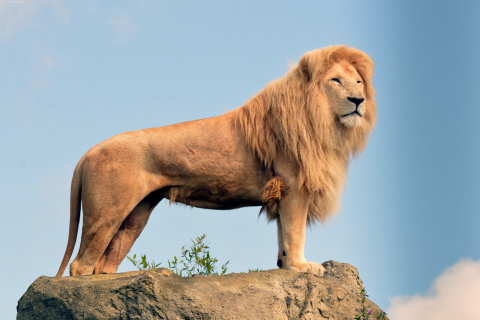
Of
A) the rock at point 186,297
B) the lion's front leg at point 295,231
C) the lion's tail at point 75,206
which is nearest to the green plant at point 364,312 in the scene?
the rock at point 186,297

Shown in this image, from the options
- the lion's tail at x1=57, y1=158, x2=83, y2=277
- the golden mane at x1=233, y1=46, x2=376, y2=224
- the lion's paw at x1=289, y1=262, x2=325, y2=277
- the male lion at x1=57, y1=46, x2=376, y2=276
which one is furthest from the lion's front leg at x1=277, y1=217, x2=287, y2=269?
the lion's tail at x1=57, y1=158, x2=83, y2=277

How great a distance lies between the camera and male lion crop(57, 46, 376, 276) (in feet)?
20.5

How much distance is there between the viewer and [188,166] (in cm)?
630

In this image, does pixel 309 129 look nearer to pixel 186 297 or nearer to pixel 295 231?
pixel 295 231

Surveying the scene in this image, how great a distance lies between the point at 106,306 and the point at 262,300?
129 centimetres

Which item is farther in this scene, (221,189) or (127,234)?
(127,234)

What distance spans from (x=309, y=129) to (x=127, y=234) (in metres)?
2.15

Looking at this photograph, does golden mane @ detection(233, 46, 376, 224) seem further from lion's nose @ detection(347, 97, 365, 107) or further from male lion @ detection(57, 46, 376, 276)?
lion's nose @ detection(347, 97, 365, 107)

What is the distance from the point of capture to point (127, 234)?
22.1ft

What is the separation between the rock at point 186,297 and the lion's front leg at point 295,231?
0.45 ft

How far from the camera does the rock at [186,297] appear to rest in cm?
521

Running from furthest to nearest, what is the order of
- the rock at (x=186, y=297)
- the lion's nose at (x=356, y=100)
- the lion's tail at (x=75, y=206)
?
1. the lion's tail at (x=75, y=206)
2. the lion's nose at (x=356, y=100)
3. the rock at (x=186, y=297)

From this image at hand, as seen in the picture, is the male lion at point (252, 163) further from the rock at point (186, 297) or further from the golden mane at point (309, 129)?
the rock at point (186, 297)

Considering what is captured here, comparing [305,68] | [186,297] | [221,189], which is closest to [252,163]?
[221,189]
